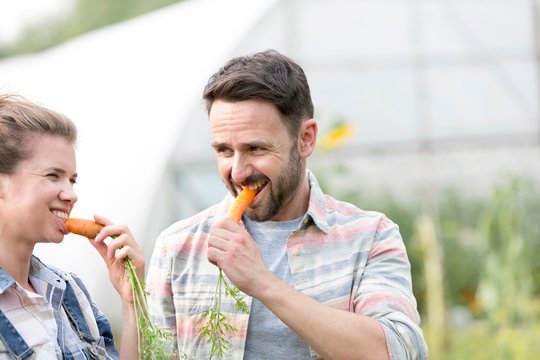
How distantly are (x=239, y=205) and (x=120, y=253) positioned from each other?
405mm

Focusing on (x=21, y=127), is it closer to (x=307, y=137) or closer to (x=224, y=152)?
(x=224, y=152)

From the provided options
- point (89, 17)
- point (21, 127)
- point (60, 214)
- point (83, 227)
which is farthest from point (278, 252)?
point (89, 17)

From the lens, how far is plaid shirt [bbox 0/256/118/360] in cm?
334

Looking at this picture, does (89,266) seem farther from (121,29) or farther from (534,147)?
(534,147)

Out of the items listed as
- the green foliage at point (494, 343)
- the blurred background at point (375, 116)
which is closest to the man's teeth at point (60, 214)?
the green foliage at point (494, 343)

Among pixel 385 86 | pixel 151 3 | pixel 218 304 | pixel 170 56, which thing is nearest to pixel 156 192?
pixel 170 56

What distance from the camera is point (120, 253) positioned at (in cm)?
364

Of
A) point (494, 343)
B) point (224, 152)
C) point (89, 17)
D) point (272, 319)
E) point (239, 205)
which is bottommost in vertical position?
point (494, 343)

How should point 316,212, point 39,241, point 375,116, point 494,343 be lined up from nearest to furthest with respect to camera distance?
point 39,241 → point 316,212 → point 494,343 → point 375,116

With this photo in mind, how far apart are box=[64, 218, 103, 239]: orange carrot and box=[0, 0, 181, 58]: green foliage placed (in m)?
31.1

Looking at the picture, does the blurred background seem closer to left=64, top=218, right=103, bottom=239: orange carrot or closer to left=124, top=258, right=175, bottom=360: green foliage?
left=64, top=218, right=103, bottom=239: orange carrot

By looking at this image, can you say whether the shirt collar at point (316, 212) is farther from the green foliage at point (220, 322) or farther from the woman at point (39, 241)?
the woman at point (39, 241)

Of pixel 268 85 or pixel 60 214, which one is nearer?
pixel 60 214

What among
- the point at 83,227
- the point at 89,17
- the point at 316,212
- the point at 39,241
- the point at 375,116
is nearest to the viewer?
the point at 39,241
